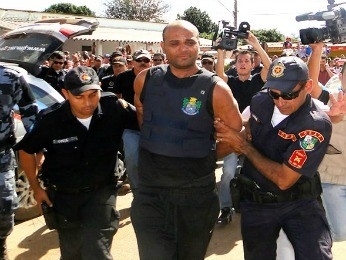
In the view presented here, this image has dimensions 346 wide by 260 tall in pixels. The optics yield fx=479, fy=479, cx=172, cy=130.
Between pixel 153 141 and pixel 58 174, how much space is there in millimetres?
803

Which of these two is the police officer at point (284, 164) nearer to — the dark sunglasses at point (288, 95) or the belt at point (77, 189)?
the dark sunglasses at point (288, 95)

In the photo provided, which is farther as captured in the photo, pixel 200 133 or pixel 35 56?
pixel 35 56

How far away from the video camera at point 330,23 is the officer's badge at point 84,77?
1.47m

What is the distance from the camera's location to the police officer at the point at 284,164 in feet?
9.07

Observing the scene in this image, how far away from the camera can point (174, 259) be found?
2.96m

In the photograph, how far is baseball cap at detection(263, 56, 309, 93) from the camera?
2.77m

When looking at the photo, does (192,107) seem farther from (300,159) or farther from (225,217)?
(225,217)

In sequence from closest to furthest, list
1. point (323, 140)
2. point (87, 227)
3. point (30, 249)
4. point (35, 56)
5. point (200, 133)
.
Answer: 1. point (323, 140)
2. point (200, 133)
3. point (87, 227)
4. point (30, 249)
5. point (35, 56)

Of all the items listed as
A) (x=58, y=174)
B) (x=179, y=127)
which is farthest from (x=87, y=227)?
(x=179, y=127)

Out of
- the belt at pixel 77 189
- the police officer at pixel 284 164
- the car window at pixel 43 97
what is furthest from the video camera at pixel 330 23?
the car window at pixel 43 97

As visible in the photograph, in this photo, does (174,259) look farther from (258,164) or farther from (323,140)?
(323,140)

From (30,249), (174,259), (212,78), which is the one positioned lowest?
(30,249)

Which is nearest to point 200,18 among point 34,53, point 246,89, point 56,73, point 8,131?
point 56,73

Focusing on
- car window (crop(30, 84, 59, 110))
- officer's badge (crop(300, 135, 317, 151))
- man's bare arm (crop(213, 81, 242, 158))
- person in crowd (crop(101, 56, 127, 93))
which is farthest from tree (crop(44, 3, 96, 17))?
Answer: officer's badge (crop(300, 135, 317, 151))
